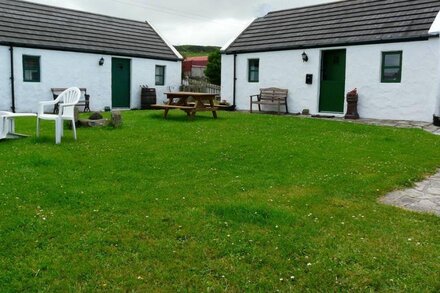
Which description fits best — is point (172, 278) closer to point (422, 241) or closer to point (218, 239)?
point (218, 239)

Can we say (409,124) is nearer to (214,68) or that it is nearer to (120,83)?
(120,83)

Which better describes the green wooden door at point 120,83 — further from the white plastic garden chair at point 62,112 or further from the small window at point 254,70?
the white plastic garden chair at point 62,112

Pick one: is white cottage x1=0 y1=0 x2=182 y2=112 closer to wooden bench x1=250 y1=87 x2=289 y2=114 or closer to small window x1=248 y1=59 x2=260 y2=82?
small window x1=248 y1=59 x2=260 y2=82

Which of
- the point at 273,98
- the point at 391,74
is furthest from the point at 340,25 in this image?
the point at 273,98

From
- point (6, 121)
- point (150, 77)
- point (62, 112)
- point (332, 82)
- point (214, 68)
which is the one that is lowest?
point (6, 121)

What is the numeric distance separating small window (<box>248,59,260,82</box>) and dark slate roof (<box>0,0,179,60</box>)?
4562 millimetres

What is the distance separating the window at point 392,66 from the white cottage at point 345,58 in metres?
0.03

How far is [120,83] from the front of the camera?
20188 mm

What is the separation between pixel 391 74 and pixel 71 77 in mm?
12342

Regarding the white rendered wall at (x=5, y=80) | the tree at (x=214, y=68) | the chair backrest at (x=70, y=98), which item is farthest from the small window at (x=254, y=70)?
the chair backrest at (x=70, y=98)

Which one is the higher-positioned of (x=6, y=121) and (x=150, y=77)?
(x=150, y=77)

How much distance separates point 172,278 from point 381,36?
13725 millimetres

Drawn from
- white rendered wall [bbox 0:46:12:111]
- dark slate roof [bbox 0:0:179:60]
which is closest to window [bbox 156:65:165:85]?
dark slate roof [bbox 0:0:179:60]

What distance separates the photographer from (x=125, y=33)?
2139 centimetres
